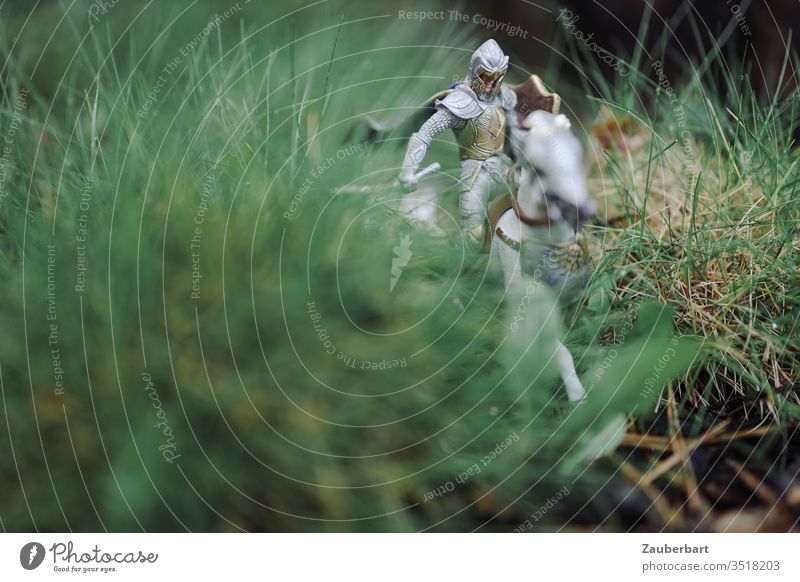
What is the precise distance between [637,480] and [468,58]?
0.36 m

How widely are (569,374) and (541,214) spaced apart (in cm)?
12

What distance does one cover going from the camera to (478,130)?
0.63 m

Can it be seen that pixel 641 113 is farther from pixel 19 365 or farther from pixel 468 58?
pixel 19 365

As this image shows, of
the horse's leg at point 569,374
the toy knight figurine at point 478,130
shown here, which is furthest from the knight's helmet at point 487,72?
the horse's leg at point 569,374

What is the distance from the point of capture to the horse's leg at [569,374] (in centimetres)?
60

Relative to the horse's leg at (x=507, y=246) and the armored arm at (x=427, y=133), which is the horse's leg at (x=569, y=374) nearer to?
the horse's leg at (x=507, y=246)

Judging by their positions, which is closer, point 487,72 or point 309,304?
point 309,304

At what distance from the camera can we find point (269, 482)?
1.69ft

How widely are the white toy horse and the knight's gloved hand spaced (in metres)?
0.06

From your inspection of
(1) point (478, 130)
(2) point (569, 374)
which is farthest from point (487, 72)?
(2) point (569, 374)

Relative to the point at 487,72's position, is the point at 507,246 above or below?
below

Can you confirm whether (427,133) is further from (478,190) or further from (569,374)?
(569,374)

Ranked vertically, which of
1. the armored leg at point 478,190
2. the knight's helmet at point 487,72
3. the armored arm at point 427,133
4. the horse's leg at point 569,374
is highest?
the knight's helmet at point 487,72

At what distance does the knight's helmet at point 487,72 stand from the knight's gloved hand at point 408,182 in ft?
0.28
